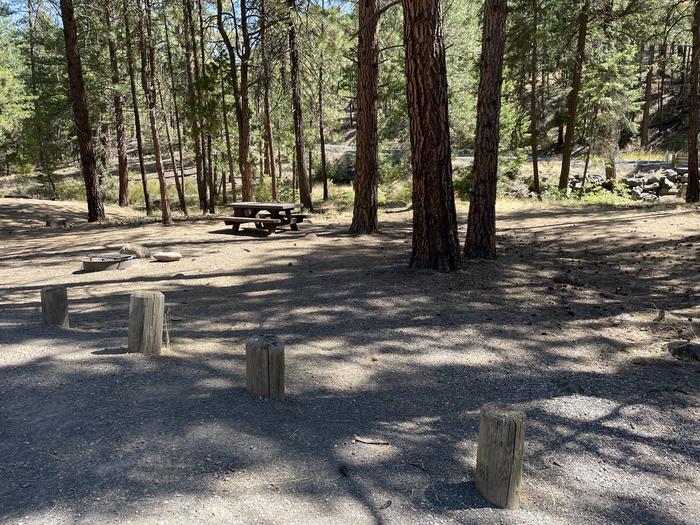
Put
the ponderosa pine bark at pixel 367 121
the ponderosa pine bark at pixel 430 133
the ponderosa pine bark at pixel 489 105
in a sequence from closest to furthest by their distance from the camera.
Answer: the ponderosa pine bark at pixel 430 133, the ponderosa pine bark at pixel 489 105, the ponderosa pine bark at pixel 367 121

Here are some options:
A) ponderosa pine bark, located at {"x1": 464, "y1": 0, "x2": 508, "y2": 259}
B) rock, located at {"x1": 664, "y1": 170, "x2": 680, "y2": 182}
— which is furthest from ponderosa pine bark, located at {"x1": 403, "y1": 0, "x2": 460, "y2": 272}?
rock, located at {"x1": 664, "y1": 170, "x2": 680, "y2": 182}

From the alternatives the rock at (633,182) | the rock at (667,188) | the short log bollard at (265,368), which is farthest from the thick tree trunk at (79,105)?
the rock at (667,188)

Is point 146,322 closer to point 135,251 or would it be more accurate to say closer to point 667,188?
point 135,251

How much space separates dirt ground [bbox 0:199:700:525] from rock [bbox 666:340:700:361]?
148mm

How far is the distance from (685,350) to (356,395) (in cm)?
337

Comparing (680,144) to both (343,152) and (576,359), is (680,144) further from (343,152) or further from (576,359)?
(576,359)

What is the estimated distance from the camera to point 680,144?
38344 mm

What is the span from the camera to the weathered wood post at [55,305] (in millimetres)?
5512

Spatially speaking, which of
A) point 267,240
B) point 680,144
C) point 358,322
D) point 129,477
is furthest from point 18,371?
point 680,144

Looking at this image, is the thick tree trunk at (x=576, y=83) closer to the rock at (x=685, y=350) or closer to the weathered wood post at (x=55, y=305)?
the rock at (x=685, y=350)

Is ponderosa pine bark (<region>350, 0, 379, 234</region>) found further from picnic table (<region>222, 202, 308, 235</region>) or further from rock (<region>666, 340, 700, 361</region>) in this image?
rock (<region>666, 340, 700, 361</region>)

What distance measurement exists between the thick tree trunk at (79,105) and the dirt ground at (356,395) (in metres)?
7.60

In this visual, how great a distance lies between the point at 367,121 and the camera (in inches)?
466

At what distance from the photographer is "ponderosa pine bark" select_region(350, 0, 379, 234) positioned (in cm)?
1147
